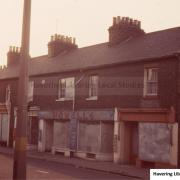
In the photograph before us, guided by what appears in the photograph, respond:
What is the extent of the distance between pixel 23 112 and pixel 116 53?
16953mm

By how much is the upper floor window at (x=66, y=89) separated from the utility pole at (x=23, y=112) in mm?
17741

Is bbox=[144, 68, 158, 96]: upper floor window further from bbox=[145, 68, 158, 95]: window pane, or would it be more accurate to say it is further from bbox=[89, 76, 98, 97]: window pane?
bbox=[89, 76, 98, 97]: window pane

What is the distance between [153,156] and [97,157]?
4.65m

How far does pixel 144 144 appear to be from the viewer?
22.3 m

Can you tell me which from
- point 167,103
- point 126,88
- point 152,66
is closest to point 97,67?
point 126,88

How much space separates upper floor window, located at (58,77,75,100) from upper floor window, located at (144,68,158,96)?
6.80 meters

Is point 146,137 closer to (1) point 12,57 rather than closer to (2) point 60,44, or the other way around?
(2) point 60,44

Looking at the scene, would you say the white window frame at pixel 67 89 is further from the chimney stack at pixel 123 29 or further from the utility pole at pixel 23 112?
the utility pole at pixel 23 112

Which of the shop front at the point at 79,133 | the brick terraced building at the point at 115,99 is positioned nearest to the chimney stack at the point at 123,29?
the brick terraced building at the point at 115,99

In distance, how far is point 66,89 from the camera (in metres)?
28.8

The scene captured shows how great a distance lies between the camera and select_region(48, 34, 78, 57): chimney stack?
35375 millimetres

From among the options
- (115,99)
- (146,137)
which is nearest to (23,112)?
(146,137)

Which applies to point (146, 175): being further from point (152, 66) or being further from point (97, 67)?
point (97, 67)

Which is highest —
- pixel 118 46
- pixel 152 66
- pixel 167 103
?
pixel 118 46
